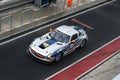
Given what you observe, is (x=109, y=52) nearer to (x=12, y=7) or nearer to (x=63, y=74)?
(x=63, y=74)

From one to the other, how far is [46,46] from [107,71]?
4.30m

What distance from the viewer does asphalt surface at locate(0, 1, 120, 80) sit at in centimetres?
2064

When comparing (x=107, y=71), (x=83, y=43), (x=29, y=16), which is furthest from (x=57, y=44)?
(x=29, y=16)

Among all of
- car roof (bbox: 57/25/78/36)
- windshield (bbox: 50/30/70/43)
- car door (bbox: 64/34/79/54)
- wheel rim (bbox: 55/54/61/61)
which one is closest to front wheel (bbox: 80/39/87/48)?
car door (bbox: 64/34/79/54)

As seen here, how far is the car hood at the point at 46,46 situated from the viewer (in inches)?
845

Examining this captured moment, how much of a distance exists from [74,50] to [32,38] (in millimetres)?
3276

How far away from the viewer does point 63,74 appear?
2111 cm

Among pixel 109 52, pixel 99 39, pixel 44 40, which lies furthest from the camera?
pixel 99 39

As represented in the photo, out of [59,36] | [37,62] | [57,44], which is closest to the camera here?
[37,62]

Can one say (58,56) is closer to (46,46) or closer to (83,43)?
(46,46)

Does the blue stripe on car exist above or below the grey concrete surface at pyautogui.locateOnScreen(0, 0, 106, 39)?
above

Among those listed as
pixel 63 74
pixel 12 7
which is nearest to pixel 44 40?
pixel 63 74

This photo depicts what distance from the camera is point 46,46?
72.0 feet

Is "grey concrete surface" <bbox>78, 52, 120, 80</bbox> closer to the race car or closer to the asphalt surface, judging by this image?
the asphalt surface
